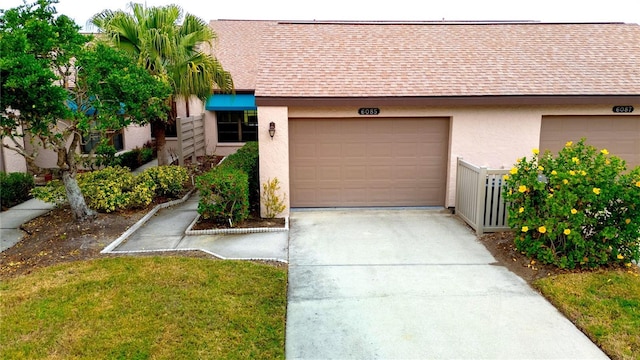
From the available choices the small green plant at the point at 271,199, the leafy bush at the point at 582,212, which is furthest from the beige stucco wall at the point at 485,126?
the leafy bush at the point at 582,212

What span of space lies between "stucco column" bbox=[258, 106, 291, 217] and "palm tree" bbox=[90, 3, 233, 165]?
3.34 m

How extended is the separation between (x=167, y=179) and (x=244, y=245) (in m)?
4.65

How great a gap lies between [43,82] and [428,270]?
7.24 m

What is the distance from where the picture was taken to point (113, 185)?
36.8 ft

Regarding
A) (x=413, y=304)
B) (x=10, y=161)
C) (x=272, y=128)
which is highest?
(x=272, y=128)

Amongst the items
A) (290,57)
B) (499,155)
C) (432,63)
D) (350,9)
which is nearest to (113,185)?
(290,57)

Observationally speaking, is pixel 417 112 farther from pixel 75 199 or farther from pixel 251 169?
pixel 75 199

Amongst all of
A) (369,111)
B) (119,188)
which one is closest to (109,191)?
(119,188)

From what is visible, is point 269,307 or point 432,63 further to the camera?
point 432,63

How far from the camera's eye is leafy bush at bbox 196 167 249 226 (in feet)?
32.2

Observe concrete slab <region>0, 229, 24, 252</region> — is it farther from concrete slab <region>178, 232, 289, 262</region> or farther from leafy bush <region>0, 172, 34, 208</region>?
concrete slab <region>178, 232, 289, 262</region>

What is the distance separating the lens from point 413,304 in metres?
6.49

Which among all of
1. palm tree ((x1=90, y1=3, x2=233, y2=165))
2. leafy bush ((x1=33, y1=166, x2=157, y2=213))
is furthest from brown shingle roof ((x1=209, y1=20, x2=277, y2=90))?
leafy bush ((x1=33, y1=166, x2=157, y2=213))

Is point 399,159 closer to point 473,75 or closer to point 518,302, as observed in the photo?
point 473,75
